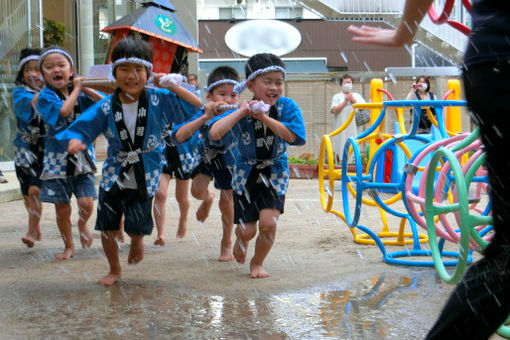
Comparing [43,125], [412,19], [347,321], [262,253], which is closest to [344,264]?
[262,253]

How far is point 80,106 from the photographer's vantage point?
6.03 meters

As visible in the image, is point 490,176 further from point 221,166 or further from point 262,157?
point 221,166

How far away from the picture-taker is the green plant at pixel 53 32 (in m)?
14.1

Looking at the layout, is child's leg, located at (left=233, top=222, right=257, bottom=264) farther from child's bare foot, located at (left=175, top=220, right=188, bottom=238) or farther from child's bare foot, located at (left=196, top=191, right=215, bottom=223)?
child's bare foot, located at (left=175, top=220, right=188, bottom=238)

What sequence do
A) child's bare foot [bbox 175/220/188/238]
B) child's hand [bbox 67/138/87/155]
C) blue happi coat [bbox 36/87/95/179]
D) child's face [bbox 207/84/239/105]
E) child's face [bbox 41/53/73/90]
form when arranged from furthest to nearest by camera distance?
1. child's bare foot [bbox 175/220/188/238]
2. child's face [bbox 207/84/239/105]
3. child's face [bbox 41/53/73/90]
4. blue happi coat [bbox 36/87/95/179]
5. child's hand [bbox 67/138/87/155]

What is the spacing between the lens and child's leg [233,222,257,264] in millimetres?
5352

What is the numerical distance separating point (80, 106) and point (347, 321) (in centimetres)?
302

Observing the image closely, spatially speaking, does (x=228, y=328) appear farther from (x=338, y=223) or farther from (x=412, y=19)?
(x=338, y=223)

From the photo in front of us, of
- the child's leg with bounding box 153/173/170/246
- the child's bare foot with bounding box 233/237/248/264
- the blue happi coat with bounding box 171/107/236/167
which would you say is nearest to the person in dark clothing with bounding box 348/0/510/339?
the child's bare foot with bounding box 233/237/248/264

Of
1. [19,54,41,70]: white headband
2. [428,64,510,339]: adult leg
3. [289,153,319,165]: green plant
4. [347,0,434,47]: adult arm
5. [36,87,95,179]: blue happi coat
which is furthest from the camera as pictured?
[289,153,319,165]: green plant

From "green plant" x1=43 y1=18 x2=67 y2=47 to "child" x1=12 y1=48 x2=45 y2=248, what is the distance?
770 cm

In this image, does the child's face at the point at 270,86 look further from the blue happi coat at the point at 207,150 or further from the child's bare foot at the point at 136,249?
the child's bare foot at the point at 136,249

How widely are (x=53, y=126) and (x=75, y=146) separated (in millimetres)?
1228

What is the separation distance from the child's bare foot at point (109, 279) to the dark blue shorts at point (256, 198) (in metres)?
0.94
